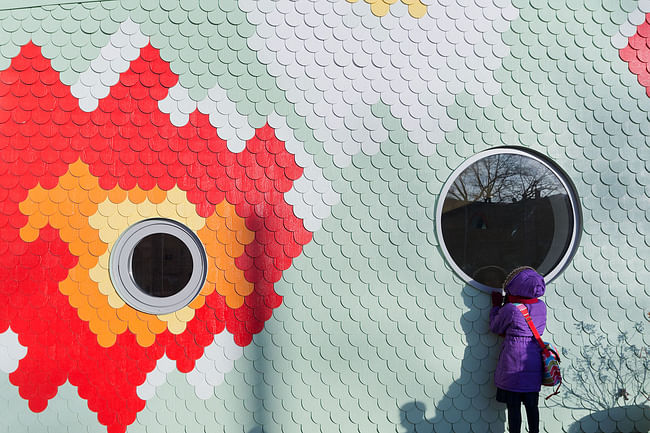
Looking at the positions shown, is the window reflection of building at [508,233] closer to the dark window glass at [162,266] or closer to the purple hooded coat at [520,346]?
the purple hooded coat at [520,346]

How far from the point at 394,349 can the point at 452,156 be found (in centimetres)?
158

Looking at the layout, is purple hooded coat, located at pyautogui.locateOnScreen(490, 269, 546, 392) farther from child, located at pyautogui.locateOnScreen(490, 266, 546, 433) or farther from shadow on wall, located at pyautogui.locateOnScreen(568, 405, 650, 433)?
shadow on wall, located at pyautogui.locateOnScreen(568, 405, 650, 433)

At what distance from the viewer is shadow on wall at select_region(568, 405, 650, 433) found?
340 cm

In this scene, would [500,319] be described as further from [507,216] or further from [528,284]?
[507,216]

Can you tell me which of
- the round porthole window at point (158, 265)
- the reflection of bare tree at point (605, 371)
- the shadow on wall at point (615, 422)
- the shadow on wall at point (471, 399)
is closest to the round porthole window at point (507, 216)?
the shadow on wall at point (471, 399)

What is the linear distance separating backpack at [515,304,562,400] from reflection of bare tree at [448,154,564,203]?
87 cm

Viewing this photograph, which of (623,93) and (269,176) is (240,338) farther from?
(623,93)

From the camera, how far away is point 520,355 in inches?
124

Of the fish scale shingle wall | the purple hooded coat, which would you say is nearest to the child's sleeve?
the purple hooded coat

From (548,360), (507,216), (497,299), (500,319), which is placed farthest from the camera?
(507,216)

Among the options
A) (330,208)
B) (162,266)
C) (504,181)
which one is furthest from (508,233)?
(162,266)

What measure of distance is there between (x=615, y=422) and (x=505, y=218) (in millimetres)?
1792

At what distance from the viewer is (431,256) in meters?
3.44

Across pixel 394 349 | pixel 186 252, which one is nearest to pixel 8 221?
pixel 186 252
